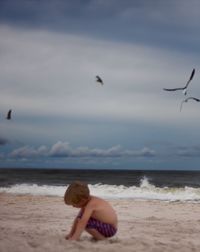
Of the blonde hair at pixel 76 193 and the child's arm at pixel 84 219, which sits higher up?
the blonde hair at pixel 76 193

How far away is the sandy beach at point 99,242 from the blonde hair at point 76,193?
0.51 m

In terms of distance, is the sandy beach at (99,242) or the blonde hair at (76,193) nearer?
the sandy beach at (99,242)

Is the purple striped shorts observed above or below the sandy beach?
above

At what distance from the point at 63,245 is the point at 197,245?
5.92ft

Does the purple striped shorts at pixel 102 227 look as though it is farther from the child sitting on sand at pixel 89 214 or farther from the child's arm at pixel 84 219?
the child's arm at pixel 84 219

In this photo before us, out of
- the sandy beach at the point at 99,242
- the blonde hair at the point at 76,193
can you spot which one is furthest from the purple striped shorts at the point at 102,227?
the blonde hair at the point at 76,193

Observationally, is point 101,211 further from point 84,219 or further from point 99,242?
point 99,242

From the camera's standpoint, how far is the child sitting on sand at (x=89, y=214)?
5301 millimetres

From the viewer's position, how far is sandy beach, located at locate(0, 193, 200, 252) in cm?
516

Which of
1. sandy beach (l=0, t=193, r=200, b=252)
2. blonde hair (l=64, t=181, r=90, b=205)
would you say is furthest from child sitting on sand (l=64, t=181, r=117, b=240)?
sandy beach (l=0, t=193, r=200, b=252)

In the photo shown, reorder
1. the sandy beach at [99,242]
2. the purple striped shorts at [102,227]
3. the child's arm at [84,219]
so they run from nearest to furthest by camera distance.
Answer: the sandy beach at [99,242]
the child's arm at [84,219]
the purple striped shorts at [102,227]

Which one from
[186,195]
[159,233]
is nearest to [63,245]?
[159,233]

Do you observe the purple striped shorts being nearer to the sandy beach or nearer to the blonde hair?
the sandy beach

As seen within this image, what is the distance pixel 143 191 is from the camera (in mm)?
20562
